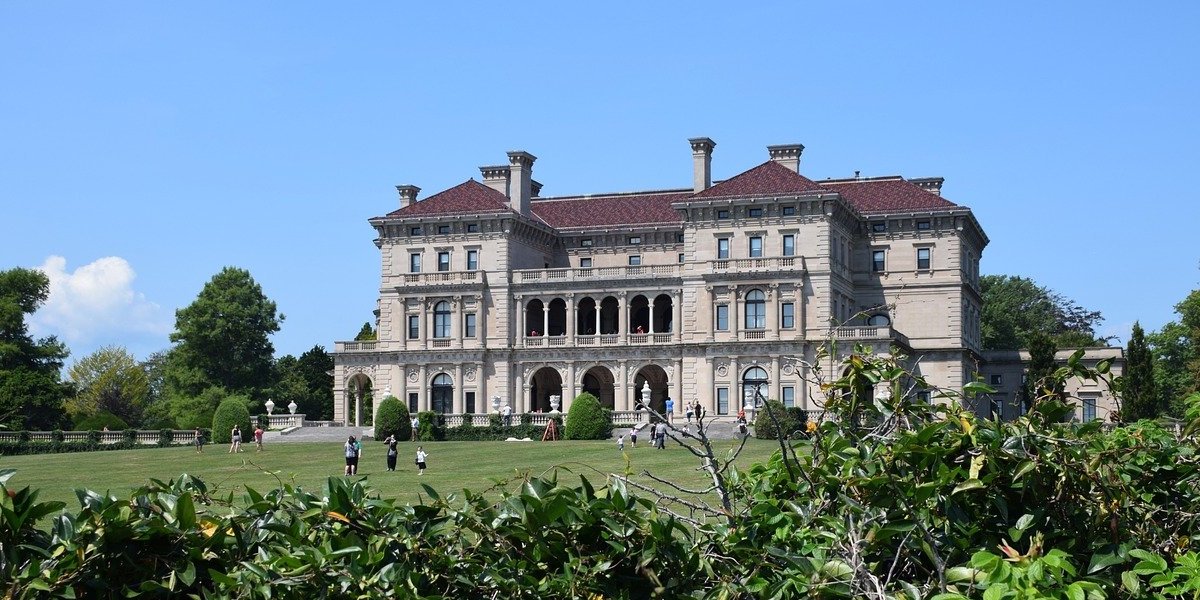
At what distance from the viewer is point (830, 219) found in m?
80.0

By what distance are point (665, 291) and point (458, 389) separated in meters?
12.7

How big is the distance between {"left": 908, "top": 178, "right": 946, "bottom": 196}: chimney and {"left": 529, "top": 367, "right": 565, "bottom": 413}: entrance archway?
2385 centimetres

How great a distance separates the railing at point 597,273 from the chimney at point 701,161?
583 centimetres

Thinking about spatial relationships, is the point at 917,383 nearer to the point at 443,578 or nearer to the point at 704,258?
the point at 443,578

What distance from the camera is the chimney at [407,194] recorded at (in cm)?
9212

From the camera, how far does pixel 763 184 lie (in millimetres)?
81875

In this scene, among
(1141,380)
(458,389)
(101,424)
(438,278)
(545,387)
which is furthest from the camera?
(545,387)

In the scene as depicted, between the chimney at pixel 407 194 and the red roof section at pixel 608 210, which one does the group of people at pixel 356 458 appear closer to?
the red roof section at pixel 608 210

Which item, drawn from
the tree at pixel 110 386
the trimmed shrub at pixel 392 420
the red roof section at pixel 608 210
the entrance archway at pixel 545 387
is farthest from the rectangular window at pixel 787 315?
the tree at pixel 110 386

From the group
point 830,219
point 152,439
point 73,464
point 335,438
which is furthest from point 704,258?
point 73,464

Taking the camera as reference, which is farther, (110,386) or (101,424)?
(110,386)

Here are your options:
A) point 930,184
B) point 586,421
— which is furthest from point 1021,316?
point 586,421

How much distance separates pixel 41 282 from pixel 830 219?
160ft

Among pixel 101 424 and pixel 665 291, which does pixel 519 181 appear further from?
pixel 101 424
